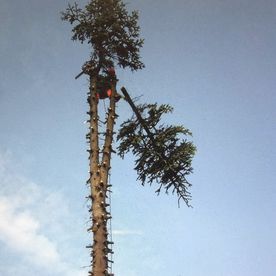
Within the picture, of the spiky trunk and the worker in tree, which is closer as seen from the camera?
the spiky trunk

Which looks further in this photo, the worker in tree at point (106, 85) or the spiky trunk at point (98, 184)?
the worker in tree at point (106, 85)

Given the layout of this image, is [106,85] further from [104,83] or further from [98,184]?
[98,184]

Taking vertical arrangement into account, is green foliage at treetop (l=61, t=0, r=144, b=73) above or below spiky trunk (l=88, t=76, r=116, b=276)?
above

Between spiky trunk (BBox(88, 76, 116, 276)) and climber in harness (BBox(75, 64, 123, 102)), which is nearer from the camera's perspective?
spiky trunk (BBox(88, 76, 116, 276))

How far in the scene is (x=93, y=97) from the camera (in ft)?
41.2

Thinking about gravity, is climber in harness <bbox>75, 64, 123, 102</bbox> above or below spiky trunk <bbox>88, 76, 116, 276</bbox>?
above

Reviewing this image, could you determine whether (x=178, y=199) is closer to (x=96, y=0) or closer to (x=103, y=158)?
(x=103, y=158)

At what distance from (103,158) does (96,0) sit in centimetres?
732

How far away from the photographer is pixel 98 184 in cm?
1085

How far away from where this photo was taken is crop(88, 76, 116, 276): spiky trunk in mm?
9820

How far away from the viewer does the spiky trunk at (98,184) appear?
32.2 feet

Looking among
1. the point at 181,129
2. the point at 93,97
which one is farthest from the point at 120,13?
the point at 181,129

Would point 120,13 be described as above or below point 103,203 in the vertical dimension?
above

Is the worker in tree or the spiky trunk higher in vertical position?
the worker in tree
